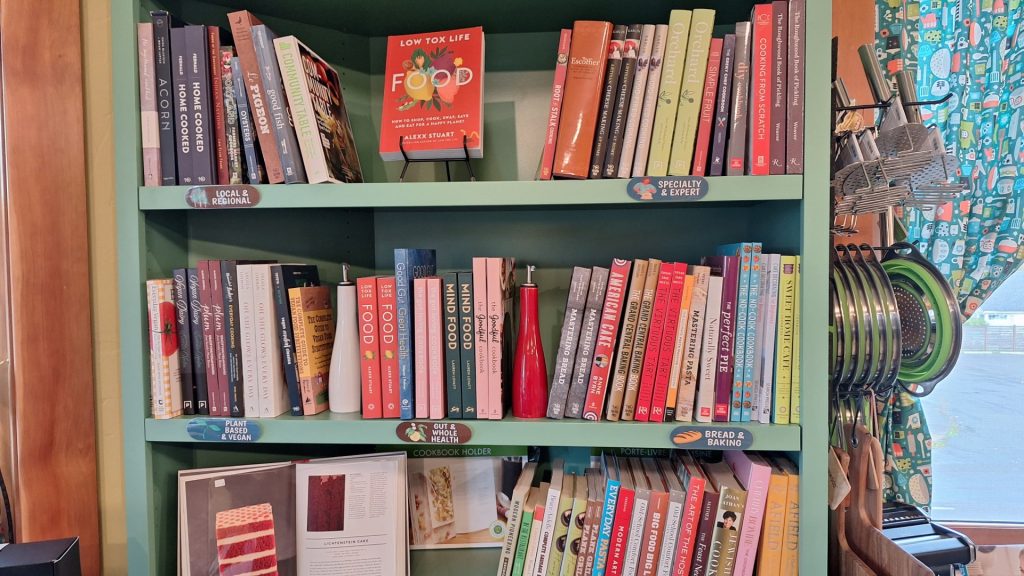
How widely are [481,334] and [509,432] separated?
0.57 ft

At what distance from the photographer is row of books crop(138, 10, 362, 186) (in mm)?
959

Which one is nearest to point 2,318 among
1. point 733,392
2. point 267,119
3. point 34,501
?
point 34,501

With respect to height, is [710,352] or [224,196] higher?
[224,196]

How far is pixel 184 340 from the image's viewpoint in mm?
1006

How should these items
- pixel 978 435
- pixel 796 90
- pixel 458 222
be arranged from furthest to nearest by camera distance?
pixel 978 435 < pixel 458 222 < pixel 796 90

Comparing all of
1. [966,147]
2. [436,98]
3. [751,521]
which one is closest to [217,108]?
[436,98]

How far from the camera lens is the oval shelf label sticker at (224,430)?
3.20 ft

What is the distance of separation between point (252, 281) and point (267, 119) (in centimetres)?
29

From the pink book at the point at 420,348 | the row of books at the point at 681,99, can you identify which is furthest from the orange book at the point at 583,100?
the pink book at the point at 420,348

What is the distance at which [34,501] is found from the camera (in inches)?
41.2

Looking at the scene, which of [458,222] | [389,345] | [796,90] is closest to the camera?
[796,90]

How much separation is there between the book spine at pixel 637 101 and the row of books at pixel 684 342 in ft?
0.59

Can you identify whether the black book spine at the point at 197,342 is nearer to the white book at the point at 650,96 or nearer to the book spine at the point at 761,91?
the white book at the point at 650,96

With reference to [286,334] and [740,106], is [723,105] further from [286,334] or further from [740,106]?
[286,334]
